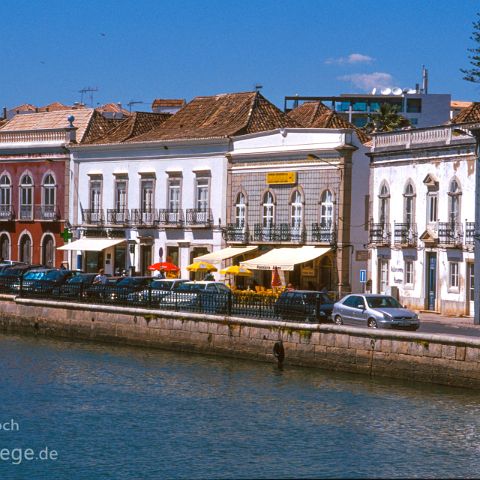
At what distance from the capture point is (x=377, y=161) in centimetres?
6116

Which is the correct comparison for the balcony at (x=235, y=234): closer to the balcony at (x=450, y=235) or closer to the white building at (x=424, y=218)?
the white building at (x=424, y=218)

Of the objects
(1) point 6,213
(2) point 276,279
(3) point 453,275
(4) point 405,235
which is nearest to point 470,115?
(4) point 405,235

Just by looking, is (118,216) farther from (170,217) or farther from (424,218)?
(424,218)

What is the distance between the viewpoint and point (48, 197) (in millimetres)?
79562

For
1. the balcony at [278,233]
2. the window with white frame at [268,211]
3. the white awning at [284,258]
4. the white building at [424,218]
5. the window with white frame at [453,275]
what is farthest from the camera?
the window with white frame at [268,211]

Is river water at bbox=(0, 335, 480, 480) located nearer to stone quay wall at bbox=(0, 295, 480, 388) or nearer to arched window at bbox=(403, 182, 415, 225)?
stone quay wall at bbox=(0, 295, 480, 388)

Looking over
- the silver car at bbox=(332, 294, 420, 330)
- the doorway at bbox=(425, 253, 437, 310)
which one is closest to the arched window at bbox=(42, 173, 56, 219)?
the doorway at bbox=(425, 253, 437, 310)

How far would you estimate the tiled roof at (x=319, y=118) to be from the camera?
6925 centimetres

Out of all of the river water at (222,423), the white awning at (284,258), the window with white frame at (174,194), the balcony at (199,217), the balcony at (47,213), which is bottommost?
the river water at (222,423)

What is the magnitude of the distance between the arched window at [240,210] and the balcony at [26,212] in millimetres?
16397

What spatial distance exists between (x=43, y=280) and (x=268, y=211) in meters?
12.6

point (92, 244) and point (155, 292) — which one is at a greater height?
point (92, 244)

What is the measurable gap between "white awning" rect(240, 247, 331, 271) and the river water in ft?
50.4

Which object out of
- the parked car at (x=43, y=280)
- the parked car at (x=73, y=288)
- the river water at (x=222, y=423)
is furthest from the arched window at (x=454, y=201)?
the parked car at (x=43, y=280)
